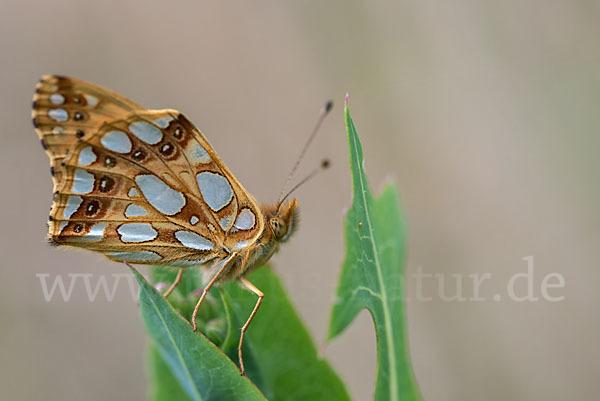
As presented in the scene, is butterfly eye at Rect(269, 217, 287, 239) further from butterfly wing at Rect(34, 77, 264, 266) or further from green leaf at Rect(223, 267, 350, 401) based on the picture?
green leaf at Rect(223, 267, 350, 401)

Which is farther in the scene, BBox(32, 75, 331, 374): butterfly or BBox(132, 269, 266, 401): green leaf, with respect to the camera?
BBox(32, 75, 331, 374): butterfly

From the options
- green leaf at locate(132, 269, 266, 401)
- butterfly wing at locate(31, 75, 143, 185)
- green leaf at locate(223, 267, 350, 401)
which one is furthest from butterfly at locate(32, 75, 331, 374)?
green leaf at locate(132, 269, 266, 401)

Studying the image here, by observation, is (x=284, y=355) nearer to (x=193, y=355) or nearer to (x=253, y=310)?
(x=253, y=310)

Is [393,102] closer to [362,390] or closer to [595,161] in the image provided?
[595,161]

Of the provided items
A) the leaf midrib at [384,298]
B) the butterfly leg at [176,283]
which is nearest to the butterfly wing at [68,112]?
the butterfly leg at [176,283]

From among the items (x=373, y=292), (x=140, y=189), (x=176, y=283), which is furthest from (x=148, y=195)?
(x=373, y=292)

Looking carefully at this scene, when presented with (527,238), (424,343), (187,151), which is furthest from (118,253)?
(527,238)

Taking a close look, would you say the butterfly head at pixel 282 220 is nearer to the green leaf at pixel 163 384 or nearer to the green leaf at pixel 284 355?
the green leaf at pixel 284 355
